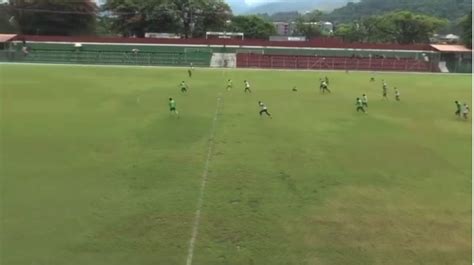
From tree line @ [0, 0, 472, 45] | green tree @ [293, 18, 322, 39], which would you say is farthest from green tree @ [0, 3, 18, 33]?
green tree @ [293, 18, 322, 39]

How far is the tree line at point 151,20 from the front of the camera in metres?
64.9

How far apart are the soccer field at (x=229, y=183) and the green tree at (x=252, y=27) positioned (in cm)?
5882

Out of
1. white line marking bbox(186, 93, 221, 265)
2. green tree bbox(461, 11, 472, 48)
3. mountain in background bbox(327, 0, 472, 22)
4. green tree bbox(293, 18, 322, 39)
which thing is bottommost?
white line marking bbox(186, 93, 221, 265)

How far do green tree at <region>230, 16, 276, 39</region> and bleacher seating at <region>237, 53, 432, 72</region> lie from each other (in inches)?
1184

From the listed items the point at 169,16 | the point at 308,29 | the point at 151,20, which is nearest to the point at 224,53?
the point at 169,16

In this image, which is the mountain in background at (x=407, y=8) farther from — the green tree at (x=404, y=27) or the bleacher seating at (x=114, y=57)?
the bleacher seating at (x=114, y=57)

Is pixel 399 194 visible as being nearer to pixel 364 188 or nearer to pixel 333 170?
pixel 364 188

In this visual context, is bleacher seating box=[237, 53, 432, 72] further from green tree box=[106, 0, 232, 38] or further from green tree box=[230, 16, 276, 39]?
green tree box=[230, 16, 276, 39]

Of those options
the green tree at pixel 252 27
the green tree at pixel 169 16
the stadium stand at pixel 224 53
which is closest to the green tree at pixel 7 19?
the stadium stand at pixel 224 53

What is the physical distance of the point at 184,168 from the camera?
583 inches


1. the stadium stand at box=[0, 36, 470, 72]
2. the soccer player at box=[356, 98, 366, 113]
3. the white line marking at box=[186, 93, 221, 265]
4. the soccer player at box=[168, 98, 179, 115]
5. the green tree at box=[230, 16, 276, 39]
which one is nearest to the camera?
the white line marking at box=[186, 93, 221, 265]

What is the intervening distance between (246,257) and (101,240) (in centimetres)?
259

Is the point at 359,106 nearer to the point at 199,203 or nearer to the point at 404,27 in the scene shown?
the point at 199,203

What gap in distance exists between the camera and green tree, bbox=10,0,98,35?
6431 centimetres
